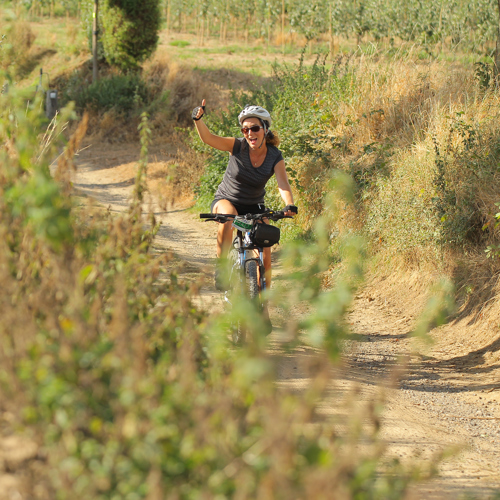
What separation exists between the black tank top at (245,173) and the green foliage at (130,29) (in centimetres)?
1885

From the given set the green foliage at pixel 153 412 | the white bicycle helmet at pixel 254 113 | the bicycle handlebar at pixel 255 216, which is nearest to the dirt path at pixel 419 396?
the bicycle handlebar at pixel 255 216

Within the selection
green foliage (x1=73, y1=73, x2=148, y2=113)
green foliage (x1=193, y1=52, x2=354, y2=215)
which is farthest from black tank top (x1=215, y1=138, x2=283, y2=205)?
green foliage (x1=73, y1=73, x2=148, y2=113)

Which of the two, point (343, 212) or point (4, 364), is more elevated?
point (4, 364)

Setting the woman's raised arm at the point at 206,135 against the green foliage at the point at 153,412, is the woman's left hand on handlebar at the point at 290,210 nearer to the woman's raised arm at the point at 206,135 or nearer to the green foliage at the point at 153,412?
the woman's raised arm at the point at 206,135

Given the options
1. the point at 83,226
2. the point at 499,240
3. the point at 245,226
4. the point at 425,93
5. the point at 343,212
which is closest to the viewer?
the point at 83,226

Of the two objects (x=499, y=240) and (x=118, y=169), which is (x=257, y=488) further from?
(x=118, y=169)

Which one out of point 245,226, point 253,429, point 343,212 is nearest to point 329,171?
point 343,212

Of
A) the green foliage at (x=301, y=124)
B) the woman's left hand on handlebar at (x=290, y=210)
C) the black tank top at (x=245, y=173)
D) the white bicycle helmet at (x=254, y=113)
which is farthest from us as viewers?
the green foliage at (x=301, y=124)

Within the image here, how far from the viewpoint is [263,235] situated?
5422 millimetres

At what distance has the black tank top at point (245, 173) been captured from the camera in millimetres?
5969

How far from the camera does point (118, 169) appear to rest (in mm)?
17484

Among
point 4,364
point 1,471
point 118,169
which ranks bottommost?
point 118,169

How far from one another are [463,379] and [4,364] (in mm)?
4902

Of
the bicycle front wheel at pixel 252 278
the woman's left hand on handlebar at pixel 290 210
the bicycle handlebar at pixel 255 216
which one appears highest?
the woman's left hand on handlebar at pixel 290 210
